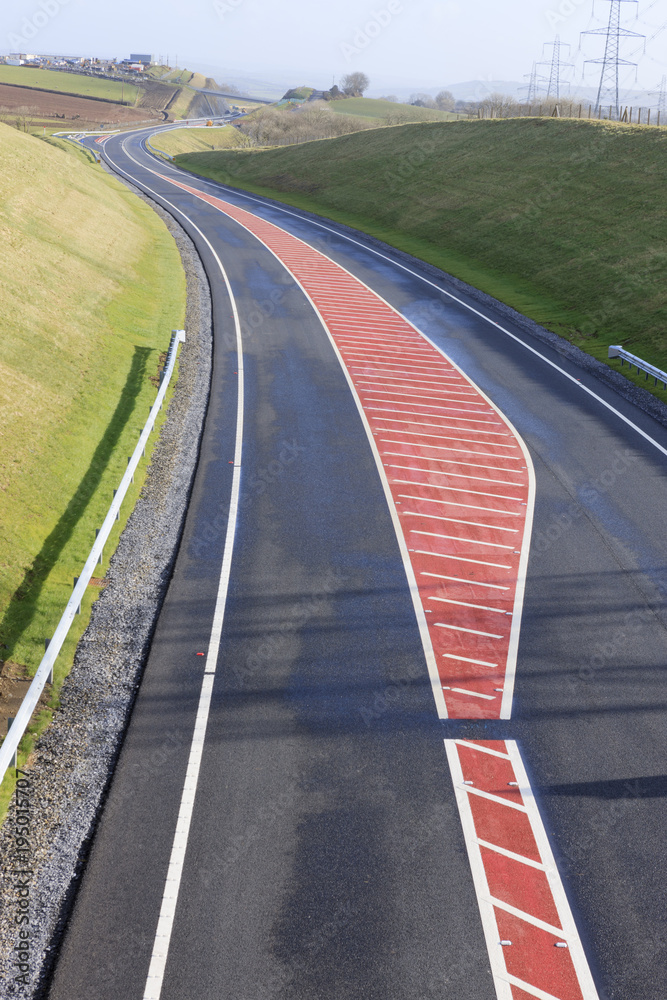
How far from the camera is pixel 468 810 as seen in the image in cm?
954

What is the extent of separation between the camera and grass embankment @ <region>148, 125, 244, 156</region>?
371ft

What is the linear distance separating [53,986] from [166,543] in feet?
28.1

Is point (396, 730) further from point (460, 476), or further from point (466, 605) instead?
point (460, 476)

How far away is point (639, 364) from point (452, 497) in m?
12.7

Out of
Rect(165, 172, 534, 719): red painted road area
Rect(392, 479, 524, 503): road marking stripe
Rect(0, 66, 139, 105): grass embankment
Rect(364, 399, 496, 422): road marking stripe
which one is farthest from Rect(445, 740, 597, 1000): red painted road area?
Rect(0, 66, 139, 105): grass embankment

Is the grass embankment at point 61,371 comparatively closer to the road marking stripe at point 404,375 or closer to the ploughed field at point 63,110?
the road marking stripe at point 404,375

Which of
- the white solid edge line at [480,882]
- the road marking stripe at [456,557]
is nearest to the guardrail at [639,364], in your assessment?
the road marking stripe at [456,557]

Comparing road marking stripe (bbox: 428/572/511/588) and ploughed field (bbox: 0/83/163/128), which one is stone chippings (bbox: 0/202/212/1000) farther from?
ploughed field (bbox: 0/83/163/128)

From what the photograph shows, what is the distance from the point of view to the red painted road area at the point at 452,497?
483 inches

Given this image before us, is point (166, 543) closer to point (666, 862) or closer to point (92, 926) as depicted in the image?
point (92, 926)

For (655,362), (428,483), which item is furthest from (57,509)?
(655,362)

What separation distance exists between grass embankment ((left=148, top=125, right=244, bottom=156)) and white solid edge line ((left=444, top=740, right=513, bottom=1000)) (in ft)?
354

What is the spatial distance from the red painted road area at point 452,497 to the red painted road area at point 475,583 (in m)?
0.03

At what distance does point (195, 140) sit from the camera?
5032 inches
